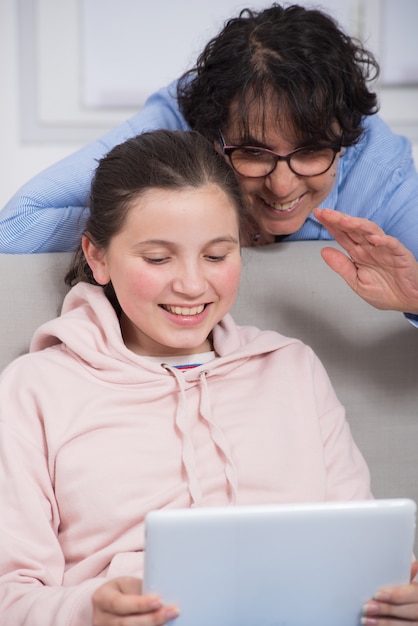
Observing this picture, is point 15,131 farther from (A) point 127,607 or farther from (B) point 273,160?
(A) point 127,607

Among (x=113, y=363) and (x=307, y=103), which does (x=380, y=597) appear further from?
(x=307, y=103)

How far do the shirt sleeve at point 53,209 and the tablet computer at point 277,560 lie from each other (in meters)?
0.83

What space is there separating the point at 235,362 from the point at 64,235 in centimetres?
43

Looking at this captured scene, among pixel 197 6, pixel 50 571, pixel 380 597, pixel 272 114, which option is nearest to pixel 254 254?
pixel 272 114

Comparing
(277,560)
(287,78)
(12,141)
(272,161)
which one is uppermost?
(287,78)

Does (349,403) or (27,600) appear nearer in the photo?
(27,600)

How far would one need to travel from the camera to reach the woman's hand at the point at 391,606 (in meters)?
0.97

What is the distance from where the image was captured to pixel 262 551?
91 centimetres

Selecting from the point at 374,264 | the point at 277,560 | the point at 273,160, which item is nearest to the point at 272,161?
the point at 273,160

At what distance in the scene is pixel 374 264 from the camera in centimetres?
151

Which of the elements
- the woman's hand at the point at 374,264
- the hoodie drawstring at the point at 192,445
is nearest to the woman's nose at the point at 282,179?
the woman's hand at the point at 374,264

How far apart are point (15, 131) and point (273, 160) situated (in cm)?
187

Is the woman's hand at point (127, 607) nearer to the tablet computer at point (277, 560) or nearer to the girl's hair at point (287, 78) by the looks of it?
the tablet computer at point (277, 560)

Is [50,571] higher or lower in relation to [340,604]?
lower
